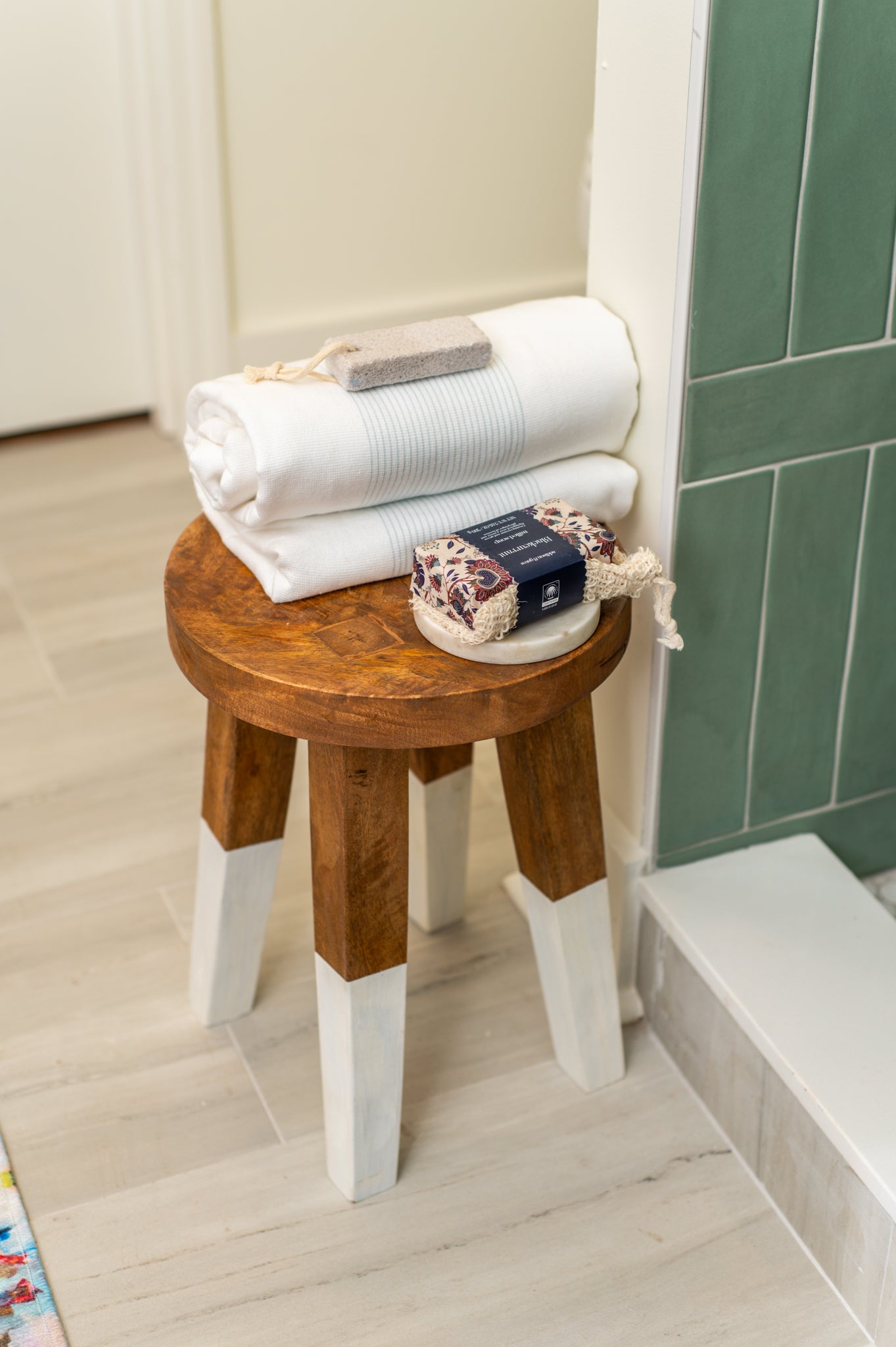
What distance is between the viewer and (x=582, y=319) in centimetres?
103

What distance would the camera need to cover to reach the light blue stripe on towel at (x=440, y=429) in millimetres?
926

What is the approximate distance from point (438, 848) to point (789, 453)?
0.51 meters

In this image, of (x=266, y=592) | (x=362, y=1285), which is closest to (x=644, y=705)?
(x=266, y=592)

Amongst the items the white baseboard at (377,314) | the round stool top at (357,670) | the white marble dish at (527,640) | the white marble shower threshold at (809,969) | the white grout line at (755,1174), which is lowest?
the white grout line at (755,1174)

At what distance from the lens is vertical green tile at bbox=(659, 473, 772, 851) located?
106cm

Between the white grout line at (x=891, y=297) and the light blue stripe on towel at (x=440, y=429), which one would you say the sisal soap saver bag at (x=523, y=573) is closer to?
the light blue stripe on towel at (x=440, y=429)

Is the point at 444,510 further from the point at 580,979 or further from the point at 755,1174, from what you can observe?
the point at 755,1174

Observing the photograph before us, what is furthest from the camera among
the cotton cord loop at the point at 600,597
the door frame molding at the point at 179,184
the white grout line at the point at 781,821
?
the door frame molding at the point at 179,184

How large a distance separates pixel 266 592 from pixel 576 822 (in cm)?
31

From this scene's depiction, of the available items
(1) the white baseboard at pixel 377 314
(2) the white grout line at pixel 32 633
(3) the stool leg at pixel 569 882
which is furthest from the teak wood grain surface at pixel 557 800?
(1) the white baseboard at pixel 377 314

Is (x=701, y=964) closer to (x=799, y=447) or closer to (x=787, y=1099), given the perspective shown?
(x=787, y=1099)

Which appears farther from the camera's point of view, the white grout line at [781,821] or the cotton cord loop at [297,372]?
the white grout line at [781,821]

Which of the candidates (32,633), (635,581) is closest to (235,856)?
(635,581)

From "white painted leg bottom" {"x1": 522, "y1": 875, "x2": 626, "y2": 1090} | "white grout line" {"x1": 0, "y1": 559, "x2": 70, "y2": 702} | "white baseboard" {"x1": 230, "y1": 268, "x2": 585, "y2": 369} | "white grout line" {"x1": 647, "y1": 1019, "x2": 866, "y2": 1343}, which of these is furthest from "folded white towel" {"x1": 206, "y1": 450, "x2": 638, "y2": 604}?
"white baseboard" {"x1": 230, "y1": 268, "x2": 585, "y2": 369}
